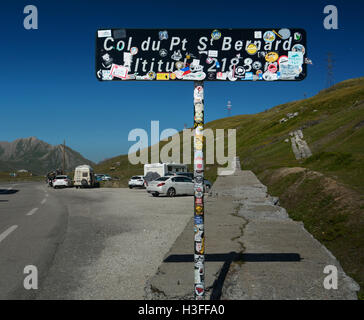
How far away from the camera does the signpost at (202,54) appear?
4359mm

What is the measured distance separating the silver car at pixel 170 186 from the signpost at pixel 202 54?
817 inches

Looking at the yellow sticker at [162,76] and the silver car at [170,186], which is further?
the silver car at [170,186]

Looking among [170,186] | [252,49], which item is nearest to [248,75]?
[252,49]

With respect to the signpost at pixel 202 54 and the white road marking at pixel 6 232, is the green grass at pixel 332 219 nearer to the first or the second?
the signpost at pixel 202 54

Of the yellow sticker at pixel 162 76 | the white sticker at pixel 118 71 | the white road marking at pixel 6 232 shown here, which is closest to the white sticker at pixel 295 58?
the yellow sticker at pixel 162 76

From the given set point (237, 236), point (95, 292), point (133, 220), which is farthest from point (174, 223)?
point (95, 292)

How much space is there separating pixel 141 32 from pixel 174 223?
334 inches

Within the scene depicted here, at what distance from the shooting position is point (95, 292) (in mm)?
5086

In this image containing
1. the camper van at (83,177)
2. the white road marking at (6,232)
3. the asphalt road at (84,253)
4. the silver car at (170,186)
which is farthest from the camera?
the camper van at (83,177)

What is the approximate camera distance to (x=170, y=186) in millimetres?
25312

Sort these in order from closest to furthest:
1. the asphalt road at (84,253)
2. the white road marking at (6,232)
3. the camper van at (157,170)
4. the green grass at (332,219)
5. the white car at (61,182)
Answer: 1. the asphalt road at (84,253)
2. the green grass at (332,219)
3. the white road marking at (6,232)
4. the camper van at (157,170)
5. the white car at (61,182)

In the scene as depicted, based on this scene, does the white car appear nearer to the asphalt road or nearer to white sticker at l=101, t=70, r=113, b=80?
the asphalt road

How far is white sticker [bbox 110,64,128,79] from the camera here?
4.43 m

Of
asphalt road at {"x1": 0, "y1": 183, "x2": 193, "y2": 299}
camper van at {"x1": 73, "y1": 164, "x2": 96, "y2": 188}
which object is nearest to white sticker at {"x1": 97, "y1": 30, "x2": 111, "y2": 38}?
asphalt road at {"x1": 0, "y1": 183, "x2": 193, "y2": 299}
